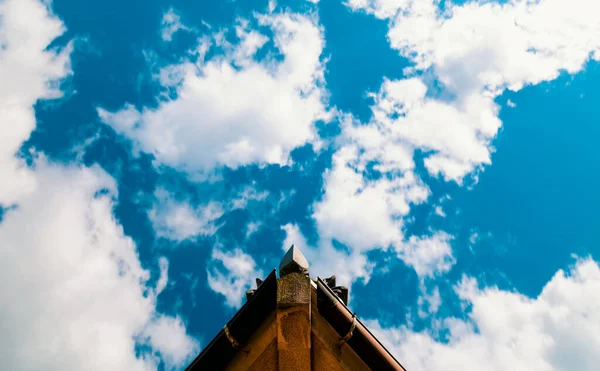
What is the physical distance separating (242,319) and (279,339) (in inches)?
30.4

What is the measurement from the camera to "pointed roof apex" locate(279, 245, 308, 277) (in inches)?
256

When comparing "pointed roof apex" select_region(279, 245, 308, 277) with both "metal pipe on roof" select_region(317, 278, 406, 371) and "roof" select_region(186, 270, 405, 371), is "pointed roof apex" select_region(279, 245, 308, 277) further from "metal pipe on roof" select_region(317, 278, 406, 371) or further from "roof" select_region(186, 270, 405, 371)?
"metal pipe on roof" select_region(317, 278, 406, 371)

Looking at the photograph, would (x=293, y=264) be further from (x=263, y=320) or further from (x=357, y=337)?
(x=357, y=337)

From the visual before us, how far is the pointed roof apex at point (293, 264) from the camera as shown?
6.50 meters

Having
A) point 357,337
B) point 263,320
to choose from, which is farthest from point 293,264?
point 357,337

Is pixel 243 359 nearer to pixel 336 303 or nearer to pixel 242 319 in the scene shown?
pixel 242 319

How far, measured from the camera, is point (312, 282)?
6668 mm

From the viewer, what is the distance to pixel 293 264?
6496 millimetres

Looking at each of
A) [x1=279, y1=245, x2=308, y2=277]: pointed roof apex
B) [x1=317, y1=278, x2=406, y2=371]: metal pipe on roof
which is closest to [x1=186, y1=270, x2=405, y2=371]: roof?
[x1=317, y1=278, x2=406, y2=371]: metal pipe on roof

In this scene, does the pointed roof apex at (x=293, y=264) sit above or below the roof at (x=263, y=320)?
above

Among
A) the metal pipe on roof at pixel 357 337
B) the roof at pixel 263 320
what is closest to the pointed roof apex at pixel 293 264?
the roof at pixel 263 320

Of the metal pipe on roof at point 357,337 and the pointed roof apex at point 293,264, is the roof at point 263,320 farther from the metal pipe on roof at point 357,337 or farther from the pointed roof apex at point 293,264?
the pointed roof apex at point 293,264

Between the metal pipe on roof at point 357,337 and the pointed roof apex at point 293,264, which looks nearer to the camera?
the pointed roof apex at point 293,264

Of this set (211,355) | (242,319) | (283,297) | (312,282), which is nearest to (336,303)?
(312,282)
